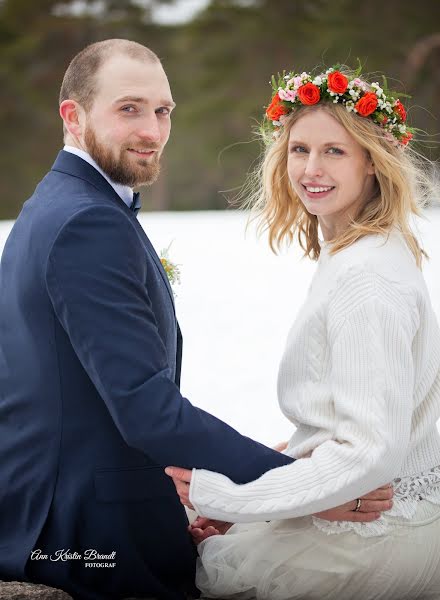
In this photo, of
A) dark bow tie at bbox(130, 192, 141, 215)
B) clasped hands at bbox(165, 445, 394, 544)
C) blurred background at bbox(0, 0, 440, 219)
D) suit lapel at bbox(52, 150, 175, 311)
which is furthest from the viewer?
blurred background at bbox(0, 0, 440, 219)

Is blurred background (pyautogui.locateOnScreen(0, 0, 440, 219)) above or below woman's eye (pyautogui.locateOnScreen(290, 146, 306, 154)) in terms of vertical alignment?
above

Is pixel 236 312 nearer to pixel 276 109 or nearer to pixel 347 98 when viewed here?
pixel 276 109

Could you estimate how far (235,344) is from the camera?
5.84 m

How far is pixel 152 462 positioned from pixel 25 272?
57 cm

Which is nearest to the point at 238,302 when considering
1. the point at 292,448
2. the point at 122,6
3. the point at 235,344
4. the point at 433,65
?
the point at 235,344

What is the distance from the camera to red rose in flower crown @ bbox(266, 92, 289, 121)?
8.27 ft

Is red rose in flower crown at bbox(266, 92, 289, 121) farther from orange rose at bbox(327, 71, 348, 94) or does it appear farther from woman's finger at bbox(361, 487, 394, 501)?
woman's finger at bbox(361, 487, 394, 501)

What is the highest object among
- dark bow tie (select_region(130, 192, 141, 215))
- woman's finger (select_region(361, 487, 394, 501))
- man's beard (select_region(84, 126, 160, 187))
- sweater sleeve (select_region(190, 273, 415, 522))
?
man's beard (select_region(84, 126, 160, 187))

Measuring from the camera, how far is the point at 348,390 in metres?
2.09

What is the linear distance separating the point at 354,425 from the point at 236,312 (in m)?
4.10

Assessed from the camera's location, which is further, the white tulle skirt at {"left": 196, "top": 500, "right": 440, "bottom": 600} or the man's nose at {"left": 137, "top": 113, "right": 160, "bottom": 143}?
the man's nose at {"left": 137, "top": 113, "right": 160, "bottom": 143}

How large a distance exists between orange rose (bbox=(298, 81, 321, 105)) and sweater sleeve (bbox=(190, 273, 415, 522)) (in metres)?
0.54

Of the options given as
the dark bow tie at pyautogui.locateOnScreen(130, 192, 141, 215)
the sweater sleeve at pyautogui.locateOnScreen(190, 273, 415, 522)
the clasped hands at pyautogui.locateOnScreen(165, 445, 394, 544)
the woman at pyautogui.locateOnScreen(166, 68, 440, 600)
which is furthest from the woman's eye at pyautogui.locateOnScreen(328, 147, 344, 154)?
the clasped hands at pyautogui.locateOnScreen(165, 445, 394, 544)

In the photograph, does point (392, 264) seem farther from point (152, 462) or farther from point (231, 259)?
point (231, 259)
